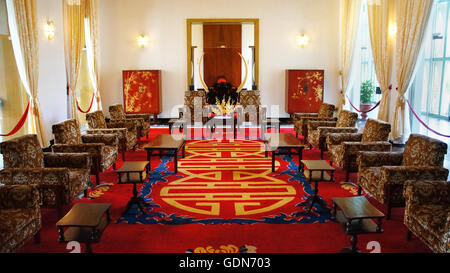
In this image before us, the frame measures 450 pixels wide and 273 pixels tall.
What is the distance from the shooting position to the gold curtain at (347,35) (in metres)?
9.27

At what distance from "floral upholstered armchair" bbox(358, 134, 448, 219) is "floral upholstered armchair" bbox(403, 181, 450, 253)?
52cm

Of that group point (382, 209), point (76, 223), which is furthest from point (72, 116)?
point (382, 209)

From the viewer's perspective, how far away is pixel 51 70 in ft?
23.8

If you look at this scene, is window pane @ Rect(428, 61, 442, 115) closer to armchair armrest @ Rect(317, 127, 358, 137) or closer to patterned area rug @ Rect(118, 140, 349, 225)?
armchair armrest @ Rect(317, 127, 358, 137)

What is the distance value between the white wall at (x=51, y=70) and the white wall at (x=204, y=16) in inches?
106

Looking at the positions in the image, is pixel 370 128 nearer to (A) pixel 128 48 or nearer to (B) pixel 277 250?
(B) pixel 277 250

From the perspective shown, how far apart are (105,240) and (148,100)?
282 inches

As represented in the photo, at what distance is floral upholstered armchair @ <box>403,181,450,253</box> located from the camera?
2.89 metres

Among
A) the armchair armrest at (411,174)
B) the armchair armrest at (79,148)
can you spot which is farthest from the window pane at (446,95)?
the armchair armrest at (79,148)

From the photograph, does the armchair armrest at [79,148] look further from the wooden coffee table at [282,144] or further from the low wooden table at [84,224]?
the wooden coffee table at [282,144]

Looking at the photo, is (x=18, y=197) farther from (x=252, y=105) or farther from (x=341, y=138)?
(x=252, y=105)

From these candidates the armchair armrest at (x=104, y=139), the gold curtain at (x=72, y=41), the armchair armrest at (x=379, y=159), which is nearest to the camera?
the armchair armrest at (x=379, y=159)

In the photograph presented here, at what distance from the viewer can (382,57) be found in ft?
25.2

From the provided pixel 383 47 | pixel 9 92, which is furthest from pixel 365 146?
pixel 9 92
